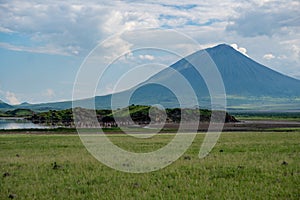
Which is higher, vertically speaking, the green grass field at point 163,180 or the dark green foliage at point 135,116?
the dark green foliage at point 135,116

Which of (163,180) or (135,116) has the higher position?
(135,116)

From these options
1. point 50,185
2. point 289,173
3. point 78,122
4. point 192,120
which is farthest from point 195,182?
point 192,120

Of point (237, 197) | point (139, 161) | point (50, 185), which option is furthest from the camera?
point (139, 161)

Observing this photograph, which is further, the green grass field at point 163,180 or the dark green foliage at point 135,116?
the dark green foliage at point 135,116

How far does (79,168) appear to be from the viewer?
2017 cm

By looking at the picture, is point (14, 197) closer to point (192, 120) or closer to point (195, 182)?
point (195, 182)

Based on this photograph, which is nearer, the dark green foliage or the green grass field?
the green grass field

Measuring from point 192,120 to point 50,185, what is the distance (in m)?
93.9

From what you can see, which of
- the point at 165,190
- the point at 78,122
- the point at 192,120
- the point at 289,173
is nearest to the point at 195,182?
the point at 165,190

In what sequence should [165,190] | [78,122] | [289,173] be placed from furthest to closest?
[78,122] < [289,173] < [165,190]

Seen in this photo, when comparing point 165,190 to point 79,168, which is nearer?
point 165,190

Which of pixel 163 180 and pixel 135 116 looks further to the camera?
pixel 135 116

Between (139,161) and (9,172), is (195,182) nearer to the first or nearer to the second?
(139,161)

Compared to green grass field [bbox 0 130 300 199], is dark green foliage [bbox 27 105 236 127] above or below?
above
